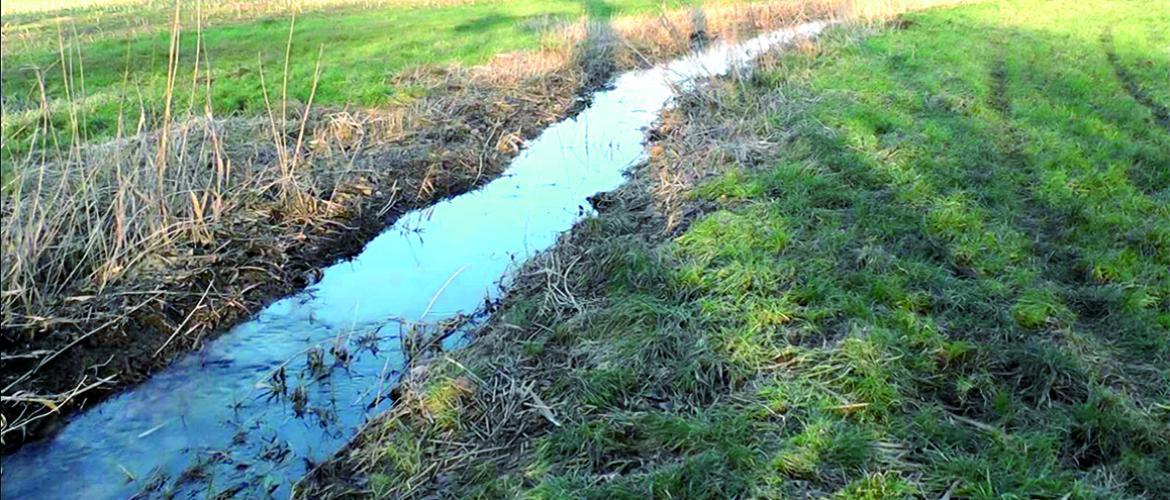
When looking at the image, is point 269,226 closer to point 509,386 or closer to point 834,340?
point 509,386

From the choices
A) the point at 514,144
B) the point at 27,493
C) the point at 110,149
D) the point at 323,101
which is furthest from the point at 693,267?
the point at 323,101

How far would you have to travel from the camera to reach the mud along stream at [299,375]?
207 inches

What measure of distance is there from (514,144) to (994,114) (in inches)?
247

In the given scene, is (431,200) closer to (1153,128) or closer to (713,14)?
(1153,128)

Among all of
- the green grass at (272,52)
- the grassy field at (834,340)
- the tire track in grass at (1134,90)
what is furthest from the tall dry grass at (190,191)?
the tire track in grass at (1134,90)

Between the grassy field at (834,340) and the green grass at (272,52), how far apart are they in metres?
3.84

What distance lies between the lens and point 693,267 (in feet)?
22.0

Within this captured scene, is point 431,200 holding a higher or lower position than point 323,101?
lower

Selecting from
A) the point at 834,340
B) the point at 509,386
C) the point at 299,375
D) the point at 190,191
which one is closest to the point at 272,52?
the point at 190,191

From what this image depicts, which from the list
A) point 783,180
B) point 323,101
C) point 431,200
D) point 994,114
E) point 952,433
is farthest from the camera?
point 323,101

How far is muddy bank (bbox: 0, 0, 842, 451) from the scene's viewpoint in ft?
20.4

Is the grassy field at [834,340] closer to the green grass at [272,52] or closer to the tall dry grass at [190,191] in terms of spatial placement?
the tall dry grass at [190,191]

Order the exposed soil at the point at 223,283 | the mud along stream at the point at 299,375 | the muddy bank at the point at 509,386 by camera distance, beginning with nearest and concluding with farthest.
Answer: the muddy bank at the point at 509,386
the mud along stream at the point at 299,375
the exposed soil at the point at 223,283

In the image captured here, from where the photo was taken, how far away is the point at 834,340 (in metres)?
5.53
